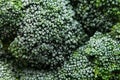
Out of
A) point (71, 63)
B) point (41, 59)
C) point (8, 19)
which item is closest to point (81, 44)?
point (71, 63)

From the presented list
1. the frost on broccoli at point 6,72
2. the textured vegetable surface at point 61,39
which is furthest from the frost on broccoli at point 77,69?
the frost on broccoli at point 6,72

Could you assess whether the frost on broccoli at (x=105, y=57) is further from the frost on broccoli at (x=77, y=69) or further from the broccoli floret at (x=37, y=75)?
the broccoli floret at (x=37, y=75)

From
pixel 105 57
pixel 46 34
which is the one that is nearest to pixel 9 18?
pixel 46 34

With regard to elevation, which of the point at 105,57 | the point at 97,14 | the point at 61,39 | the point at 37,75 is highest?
the point at 97,14

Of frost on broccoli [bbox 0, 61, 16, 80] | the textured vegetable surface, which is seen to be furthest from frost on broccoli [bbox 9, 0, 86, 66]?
frost on broccoli [bbox 0, 61, 16, 80]

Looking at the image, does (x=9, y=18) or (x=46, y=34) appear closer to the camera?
(x=46, y=34)

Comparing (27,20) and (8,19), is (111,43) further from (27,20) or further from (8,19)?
(8,19)

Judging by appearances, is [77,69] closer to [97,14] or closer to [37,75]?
[37,75]
